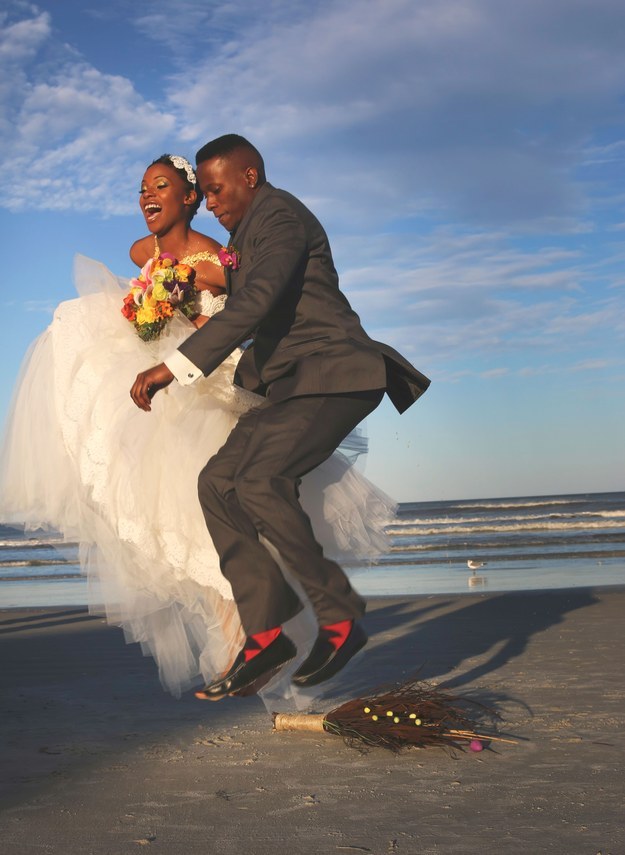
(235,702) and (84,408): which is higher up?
(84,408)

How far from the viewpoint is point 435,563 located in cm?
2102

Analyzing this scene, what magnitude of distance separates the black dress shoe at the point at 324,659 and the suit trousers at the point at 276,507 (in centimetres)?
9

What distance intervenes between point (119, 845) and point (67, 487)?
263 cm

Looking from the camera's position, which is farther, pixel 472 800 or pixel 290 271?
pixel 290 271

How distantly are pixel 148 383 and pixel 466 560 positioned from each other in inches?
710

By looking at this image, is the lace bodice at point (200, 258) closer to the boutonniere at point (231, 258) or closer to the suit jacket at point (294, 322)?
the boutonniere at point (231, 258)

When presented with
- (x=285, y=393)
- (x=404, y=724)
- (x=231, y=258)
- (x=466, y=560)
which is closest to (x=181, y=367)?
(x=285, y=393)

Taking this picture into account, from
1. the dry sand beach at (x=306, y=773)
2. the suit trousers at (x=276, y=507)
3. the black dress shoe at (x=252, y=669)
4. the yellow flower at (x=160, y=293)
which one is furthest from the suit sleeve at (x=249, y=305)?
the dry sand beach at (x=306, y=773)

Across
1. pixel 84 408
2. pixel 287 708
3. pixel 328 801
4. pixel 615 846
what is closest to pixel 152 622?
pixel 287 708

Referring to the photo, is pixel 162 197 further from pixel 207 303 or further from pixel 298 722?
pixel 298 722

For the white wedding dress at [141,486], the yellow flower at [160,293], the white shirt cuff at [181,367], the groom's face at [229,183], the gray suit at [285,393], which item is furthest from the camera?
the yellow flower at [160,293]

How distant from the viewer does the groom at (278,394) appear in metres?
4.25

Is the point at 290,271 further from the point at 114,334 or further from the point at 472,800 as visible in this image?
the point at 472,800

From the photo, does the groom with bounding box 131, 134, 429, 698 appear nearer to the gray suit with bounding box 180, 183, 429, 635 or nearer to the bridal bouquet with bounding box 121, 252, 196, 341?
the gray suit with bounding box 180, 183, 429, 635
